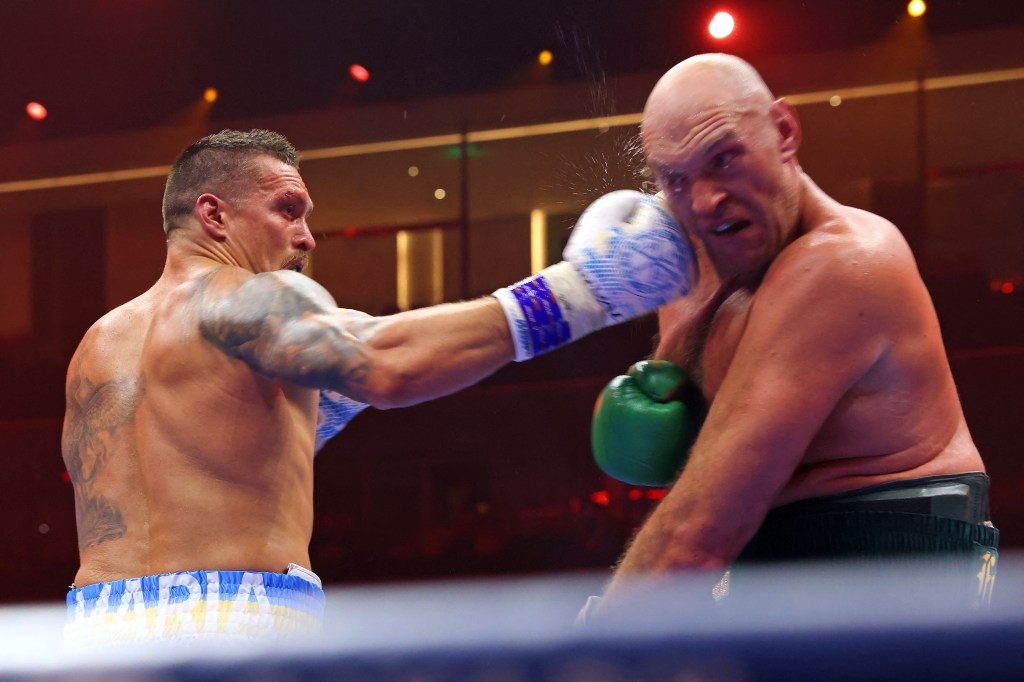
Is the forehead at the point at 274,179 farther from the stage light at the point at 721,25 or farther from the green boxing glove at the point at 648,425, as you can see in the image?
the stage light at the point at 721,25

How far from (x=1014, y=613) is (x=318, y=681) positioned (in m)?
0.55

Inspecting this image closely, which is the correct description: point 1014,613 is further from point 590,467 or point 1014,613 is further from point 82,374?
point 590,467

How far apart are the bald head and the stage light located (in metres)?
3.72

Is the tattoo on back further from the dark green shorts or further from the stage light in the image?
the stage light

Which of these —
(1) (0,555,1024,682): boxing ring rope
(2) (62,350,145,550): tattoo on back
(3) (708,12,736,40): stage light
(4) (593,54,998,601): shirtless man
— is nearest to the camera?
(1) (0,555,1024,682): boxing ring rope

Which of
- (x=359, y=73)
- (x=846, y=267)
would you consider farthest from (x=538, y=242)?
(x=846, y=267)

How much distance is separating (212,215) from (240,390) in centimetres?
51

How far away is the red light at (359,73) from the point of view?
5.89 metres

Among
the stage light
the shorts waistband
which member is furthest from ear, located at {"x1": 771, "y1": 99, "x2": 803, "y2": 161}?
the stage light

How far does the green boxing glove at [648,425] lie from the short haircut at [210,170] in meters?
1.09

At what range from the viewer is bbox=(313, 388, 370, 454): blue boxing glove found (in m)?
2.61

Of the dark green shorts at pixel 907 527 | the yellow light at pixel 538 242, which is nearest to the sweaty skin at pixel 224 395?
the dark green shorts at pixel 907 527

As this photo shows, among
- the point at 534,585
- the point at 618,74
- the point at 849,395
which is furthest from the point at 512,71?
the point at 849,395

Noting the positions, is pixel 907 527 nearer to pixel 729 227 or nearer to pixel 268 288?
pixel 729 227
